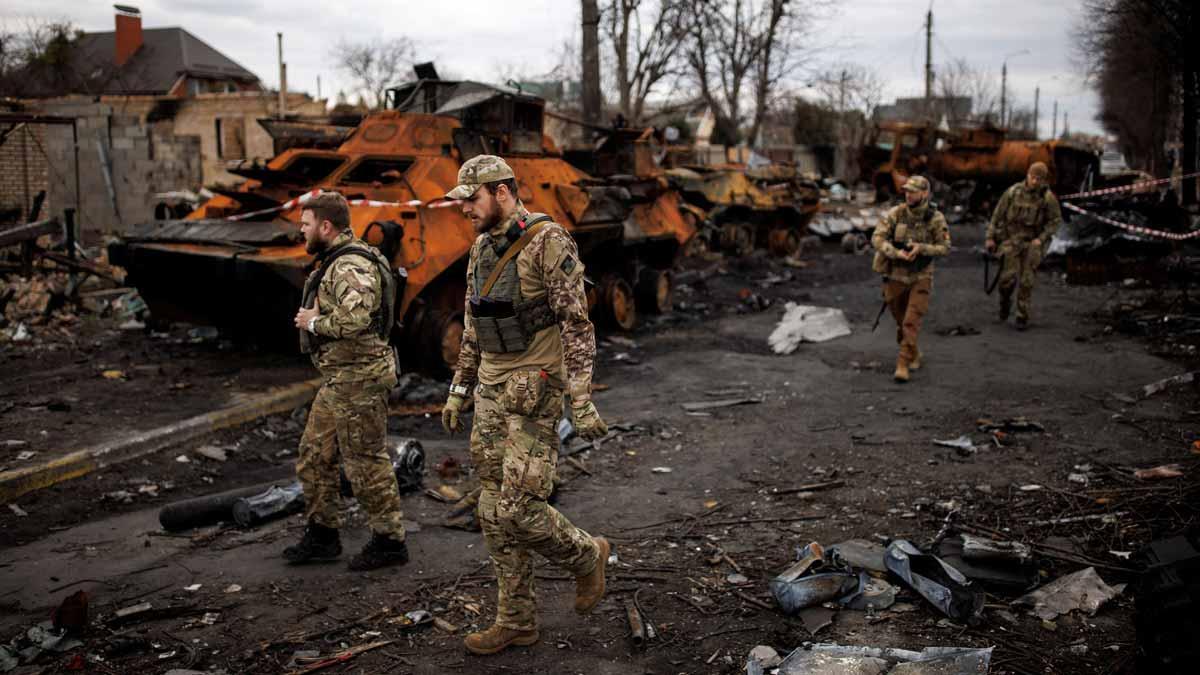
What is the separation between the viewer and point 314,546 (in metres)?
4.80

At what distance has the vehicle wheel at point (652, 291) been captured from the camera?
12578 millimetres

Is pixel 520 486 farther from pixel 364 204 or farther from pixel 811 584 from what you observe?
pixel 364 204

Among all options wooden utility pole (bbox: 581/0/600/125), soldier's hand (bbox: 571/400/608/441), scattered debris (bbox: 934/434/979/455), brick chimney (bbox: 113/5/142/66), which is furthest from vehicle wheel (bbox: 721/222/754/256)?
brick chimney (bbox: 113/5/142/66)

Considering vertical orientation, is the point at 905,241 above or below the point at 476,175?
below

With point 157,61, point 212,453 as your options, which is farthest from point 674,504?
point 157,61

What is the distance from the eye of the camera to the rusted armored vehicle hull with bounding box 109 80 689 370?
26.7ft

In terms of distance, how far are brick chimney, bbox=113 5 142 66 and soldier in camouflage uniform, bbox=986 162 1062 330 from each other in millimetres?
43218

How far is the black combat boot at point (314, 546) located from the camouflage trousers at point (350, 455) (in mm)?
52

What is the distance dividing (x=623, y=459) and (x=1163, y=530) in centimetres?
322

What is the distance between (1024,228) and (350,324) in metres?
8.37

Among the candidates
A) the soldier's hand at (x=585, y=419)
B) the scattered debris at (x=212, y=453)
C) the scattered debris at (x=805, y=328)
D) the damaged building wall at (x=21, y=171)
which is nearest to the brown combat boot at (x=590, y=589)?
the soldier's hand at (x=585, y=419)

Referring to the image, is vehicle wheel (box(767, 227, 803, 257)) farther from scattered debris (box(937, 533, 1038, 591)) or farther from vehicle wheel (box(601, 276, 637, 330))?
scattered debris (box(937, 533, 1038, 591))

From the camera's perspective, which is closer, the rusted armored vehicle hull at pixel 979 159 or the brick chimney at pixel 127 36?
the rusted armored vehicle hull at pixel 979 159

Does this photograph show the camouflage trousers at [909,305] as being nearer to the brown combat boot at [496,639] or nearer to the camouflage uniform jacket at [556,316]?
the camouflage uniform jacket at [556,316]
